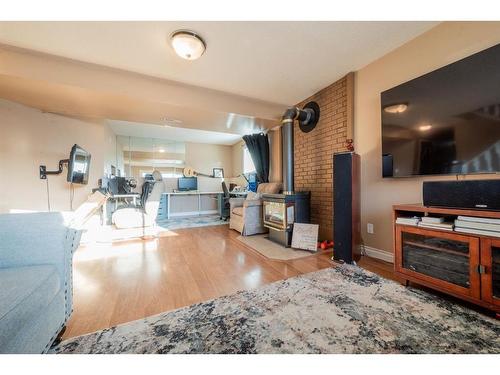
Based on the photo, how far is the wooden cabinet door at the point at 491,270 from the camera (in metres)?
1.08

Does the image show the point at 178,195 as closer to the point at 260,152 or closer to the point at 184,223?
the point at 184,223

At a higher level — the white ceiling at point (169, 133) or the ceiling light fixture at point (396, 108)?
the white ceiling at point (169, 133)

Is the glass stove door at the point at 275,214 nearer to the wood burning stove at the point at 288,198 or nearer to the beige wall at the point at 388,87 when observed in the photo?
the wood burning stove at the point at 288,198

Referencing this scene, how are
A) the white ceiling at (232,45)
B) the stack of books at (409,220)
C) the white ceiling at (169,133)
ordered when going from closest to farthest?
1. the stack of books at (409,220)
2. the white ceiling at (232,45)
3. the white ceiling at (169,133)

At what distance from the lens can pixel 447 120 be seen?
4.88 ft

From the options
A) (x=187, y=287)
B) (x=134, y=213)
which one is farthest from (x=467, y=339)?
(x=134, y=213)

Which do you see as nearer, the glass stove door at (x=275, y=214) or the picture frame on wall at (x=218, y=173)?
the glass stove door at (x=275, y=214)

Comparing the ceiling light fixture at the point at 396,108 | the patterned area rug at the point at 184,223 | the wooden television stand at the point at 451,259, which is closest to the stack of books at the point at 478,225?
the wooden television stand at the point at 451,259

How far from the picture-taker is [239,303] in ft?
4.39

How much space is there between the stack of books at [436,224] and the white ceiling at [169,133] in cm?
437

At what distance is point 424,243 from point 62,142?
479 centimetres

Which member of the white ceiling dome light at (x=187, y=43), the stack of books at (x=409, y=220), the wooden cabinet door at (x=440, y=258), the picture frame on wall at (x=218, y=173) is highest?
the white ceiling dome light at (x=187, y=43)
